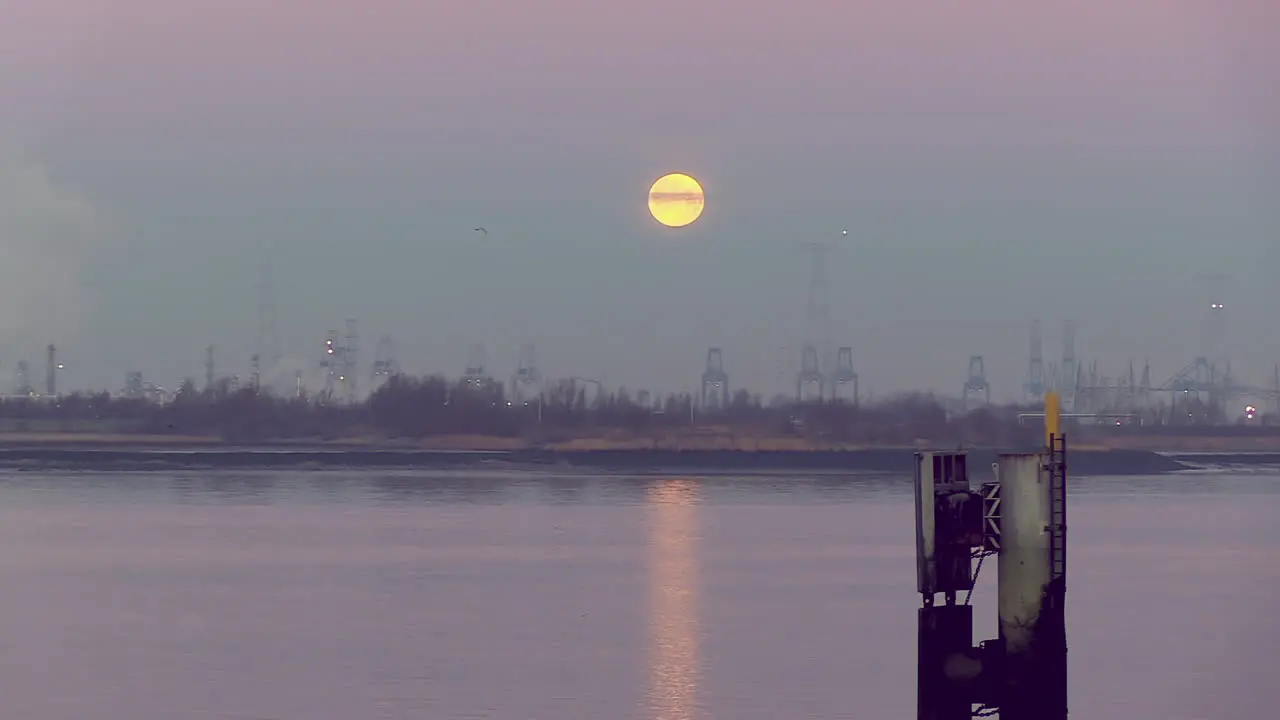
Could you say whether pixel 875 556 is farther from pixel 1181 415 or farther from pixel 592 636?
pixel 1181 415

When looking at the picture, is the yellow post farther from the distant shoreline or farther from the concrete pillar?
the distant shoreline

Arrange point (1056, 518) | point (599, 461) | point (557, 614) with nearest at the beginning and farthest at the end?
1. point (1056, 518)
2. point (557, 614)
3. point (599, 461)

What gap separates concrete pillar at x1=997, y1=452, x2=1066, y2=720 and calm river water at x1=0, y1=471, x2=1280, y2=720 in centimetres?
435

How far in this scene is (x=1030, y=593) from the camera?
16.1 metres

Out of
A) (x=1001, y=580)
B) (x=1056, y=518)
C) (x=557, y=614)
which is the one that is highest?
(x=1056, y=518)

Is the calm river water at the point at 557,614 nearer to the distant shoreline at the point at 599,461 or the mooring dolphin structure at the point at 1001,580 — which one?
the mooring dolphin structure at the point at 1001,580

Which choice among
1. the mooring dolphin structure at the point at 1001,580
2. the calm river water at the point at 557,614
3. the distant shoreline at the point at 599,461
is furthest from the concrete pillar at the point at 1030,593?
the distant shoreline at the point at 599,461

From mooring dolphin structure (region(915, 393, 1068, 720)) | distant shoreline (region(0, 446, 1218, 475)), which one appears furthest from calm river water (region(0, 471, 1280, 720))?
distant shoreline (region(0, 446, 1218, 475))

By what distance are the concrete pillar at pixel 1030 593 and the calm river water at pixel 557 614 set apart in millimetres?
4353

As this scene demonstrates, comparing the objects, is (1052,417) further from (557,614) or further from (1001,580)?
(557,614)

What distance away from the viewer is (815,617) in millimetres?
29172

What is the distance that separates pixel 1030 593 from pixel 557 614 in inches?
565

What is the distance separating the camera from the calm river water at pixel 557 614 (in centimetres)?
2136

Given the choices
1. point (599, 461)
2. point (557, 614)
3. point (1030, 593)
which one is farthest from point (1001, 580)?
point (599, 461)
